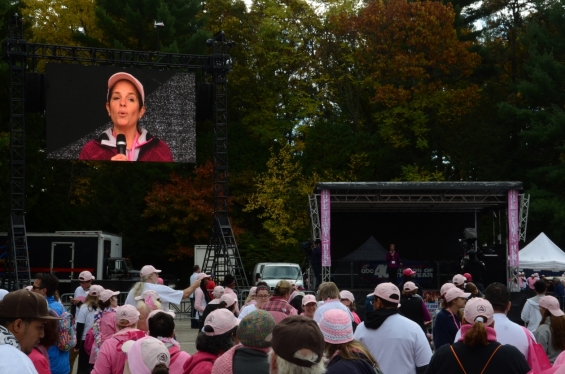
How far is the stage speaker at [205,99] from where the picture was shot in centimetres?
2762

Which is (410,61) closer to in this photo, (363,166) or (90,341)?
(363,166)

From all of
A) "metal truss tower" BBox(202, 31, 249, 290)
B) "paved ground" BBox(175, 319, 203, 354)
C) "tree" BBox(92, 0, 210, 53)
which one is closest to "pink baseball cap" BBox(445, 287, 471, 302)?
"paved ground" BBox(175, 319, 203, 354)

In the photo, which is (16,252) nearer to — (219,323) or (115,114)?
(115,114)

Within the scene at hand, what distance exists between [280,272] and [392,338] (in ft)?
73.2

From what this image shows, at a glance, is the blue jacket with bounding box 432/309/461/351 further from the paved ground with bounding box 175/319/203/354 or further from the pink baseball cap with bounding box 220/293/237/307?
the paved ground with bounding box 175/319/203/354

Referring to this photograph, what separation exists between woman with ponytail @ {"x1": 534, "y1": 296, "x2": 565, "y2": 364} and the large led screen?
19.4 metres

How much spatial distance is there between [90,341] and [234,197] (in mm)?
31468

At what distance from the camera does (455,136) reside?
42.3 metres

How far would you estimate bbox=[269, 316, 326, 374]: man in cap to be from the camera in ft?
12.7

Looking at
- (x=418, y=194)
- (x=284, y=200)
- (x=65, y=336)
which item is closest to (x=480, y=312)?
(x=65, y=336)

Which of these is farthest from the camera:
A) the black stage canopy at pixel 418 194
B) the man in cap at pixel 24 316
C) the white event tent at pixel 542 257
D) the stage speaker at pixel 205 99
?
the white event tent at pixel 542 257

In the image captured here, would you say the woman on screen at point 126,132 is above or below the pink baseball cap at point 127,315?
above

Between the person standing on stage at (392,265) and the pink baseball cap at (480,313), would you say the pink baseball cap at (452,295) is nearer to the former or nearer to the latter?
the pink baseball cap at (480,313)

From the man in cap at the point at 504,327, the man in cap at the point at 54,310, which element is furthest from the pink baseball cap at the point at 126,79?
the man in cap at the point at 504,327
